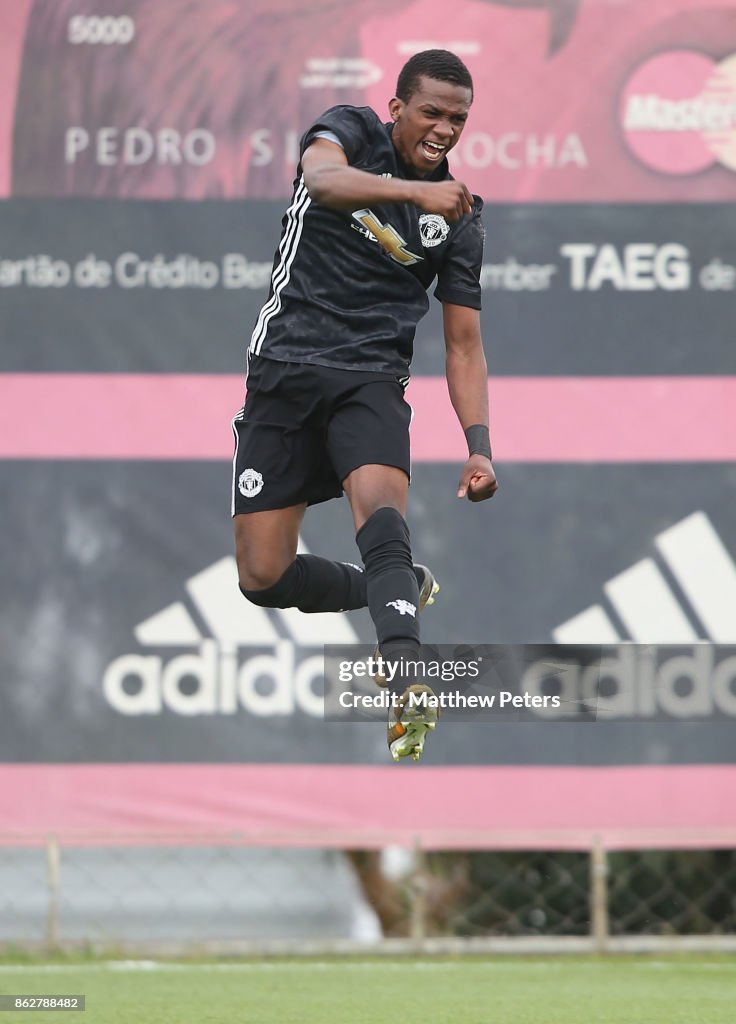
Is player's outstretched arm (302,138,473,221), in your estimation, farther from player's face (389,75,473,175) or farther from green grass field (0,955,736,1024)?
green grass field (0,955,736,1024)

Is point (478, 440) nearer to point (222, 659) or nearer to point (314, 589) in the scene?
point (314, 589)

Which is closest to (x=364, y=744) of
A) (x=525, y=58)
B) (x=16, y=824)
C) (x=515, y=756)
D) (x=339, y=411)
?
(x=515, y=756)

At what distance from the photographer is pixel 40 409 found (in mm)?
5668

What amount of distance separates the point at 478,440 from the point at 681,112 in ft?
7.83

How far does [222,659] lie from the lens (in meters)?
5.68

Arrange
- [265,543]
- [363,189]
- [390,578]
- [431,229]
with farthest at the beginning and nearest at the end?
[265,543] < [431,229] < [390,578] < [363,189]

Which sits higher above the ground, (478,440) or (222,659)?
(478,440)

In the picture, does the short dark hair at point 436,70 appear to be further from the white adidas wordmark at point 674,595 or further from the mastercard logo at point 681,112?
the white adidas wordmark at point 674,595

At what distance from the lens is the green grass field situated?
13.2ft

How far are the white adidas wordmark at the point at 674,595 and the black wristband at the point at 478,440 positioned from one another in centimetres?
190

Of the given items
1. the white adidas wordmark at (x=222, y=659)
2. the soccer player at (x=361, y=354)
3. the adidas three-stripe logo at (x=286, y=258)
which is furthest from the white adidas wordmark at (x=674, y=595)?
the adidas three-stripe logo at (x=286, y=258)

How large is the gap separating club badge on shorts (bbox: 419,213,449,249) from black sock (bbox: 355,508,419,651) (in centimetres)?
70

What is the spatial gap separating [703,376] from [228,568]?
1839 mm

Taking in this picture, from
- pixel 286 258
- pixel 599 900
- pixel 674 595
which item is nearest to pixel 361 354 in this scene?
pixel 286 258
